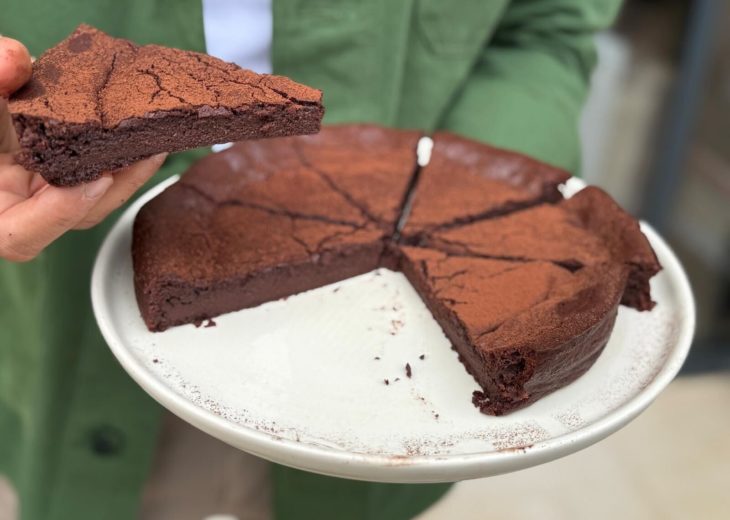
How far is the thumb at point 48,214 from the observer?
139 centimetres

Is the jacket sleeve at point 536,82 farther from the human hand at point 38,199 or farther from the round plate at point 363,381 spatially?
the human hand at point 38,199

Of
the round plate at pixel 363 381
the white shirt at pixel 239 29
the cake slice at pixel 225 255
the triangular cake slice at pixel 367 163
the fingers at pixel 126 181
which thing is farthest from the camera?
the triangular cake slice at pixel 367 163

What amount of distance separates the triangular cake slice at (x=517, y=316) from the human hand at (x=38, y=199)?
779 millimetres

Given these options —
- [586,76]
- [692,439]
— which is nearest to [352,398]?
[586,76]

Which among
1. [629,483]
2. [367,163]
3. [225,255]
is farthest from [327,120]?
[629,483]

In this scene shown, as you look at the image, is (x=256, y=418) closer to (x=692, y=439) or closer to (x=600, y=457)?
(x=600, y=457)

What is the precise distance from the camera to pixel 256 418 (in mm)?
1454

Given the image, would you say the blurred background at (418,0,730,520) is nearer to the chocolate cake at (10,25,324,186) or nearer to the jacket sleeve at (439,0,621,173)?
the jacket sleeve at (439,0,621,173)

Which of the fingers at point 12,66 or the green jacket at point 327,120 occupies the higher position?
the fingers at point 12,66

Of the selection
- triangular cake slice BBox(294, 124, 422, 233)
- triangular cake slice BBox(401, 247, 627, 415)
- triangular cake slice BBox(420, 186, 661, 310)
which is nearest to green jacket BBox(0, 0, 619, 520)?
triangular cake slice BBox(294, 124, 422, 233)

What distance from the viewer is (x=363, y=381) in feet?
5.20

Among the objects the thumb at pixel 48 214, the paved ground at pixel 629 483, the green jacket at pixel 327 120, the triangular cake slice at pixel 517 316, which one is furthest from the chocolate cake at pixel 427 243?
the paved ground at pixel 629 483

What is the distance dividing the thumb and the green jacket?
446 millimetres

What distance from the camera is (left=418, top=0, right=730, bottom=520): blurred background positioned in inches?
134
